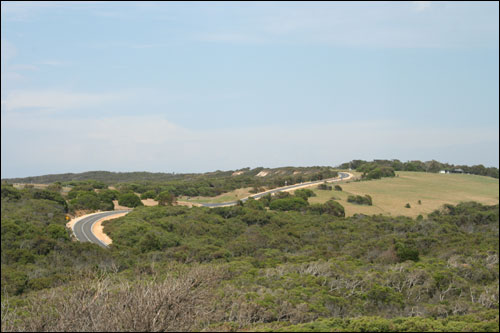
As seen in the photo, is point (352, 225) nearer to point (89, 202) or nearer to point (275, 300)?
point (275, 300)

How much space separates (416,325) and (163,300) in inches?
244

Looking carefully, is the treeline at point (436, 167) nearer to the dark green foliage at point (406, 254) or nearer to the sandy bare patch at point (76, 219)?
the dark green foliage at point (406, 254)

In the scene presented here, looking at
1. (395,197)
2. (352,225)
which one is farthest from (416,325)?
(395,197)

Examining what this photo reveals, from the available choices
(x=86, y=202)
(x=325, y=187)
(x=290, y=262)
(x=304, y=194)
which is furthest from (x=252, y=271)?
(x=325, y=187)

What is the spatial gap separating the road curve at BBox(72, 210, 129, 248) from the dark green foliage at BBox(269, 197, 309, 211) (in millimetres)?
16036

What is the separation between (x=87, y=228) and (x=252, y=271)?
2061cm

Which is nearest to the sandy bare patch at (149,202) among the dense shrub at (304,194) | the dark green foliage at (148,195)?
the dark green foliage at (148,195)

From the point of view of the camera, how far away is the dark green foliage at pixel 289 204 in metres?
44.2

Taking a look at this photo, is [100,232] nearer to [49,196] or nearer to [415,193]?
[49,196]

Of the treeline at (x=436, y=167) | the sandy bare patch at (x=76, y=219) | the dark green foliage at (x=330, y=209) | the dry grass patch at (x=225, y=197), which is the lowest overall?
the sandy bare patch at (x=76, y=219)

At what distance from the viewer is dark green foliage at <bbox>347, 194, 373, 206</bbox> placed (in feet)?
153

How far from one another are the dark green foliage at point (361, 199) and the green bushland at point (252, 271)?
5.80 metres

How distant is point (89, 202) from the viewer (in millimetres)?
46562

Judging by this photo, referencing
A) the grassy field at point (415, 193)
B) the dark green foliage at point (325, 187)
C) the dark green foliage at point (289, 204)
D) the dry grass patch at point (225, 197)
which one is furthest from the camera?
the dry grass patch at point (225, 197)
